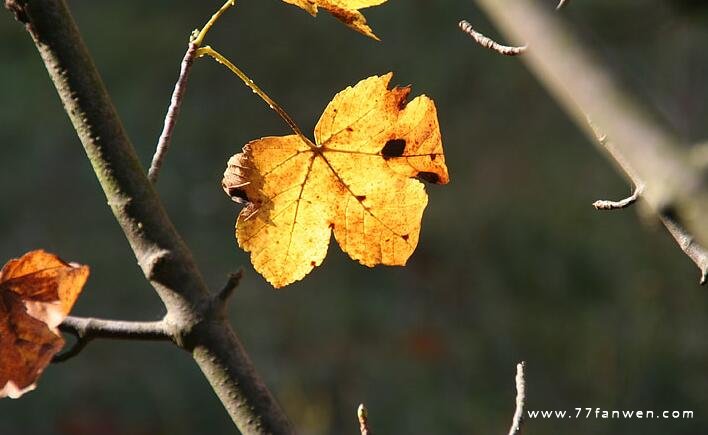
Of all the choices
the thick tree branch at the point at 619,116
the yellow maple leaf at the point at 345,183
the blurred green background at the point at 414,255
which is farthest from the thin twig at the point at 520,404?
the blurred green background at the point at 414,255

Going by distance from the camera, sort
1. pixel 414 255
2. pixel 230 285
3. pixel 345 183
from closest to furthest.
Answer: pixel 230 285 → pixel 345 183 → pixel 414 255

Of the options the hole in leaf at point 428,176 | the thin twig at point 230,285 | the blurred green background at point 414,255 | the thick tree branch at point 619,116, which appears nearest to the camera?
the thick tree branch at point 619,116

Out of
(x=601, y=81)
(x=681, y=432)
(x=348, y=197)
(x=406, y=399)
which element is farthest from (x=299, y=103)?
(x=601, y=81)

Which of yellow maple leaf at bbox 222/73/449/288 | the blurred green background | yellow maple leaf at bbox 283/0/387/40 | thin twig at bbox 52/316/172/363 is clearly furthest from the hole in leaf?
the blurred green background

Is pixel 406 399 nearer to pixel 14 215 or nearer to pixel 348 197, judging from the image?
pixel 14 215

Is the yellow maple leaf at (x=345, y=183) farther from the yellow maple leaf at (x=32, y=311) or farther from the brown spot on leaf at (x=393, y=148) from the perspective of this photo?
the yellow maple leaf at (x=32, y=311)

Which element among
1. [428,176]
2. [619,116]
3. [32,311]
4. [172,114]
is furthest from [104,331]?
[619,116]

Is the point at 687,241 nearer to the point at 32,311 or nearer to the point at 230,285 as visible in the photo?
the point at 230,285
